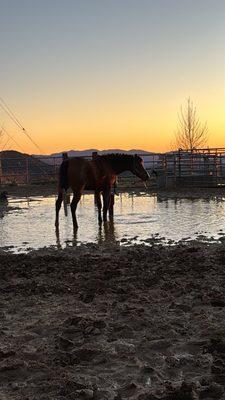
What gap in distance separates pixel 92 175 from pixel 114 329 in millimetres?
8214

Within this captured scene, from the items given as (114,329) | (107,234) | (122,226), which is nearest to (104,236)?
(107,234)

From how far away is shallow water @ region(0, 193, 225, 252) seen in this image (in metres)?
9.45

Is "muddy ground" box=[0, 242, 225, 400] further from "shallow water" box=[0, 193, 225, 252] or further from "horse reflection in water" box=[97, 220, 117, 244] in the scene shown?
"shallow water" box=[0, 193, 225, 252]

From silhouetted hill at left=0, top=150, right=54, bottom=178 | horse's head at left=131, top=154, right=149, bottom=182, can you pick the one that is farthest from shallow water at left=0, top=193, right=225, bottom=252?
silhouetted hill at left=0, top=150, right=54, bottom=178

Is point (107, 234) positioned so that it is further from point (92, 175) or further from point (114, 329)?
point (114, 329)

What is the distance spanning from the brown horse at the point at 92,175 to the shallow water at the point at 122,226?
0.58m

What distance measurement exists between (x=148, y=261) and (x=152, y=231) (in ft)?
11.3

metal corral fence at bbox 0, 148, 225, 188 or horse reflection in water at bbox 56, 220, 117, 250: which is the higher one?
metal corral fence at bbox 0, 148, 225, 188

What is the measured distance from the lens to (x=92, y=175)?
12234mm

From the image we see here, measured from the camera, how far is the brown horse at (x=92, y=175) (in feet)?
38.9

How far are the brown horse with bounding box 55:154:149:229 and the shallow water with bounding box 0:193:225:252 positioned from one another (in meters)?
0.58

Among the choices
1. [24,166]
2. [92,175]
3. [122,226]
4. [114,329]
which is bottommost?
[114,329]

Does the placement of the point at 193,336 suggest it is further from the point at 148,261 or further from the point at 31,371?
the point at 148,261

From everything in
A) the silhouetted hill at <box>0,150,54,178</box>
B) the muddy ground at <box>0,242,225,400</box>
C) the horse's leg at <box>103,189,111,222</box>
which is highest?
the silhouetted hill at <box>0,150,54,178</box>
